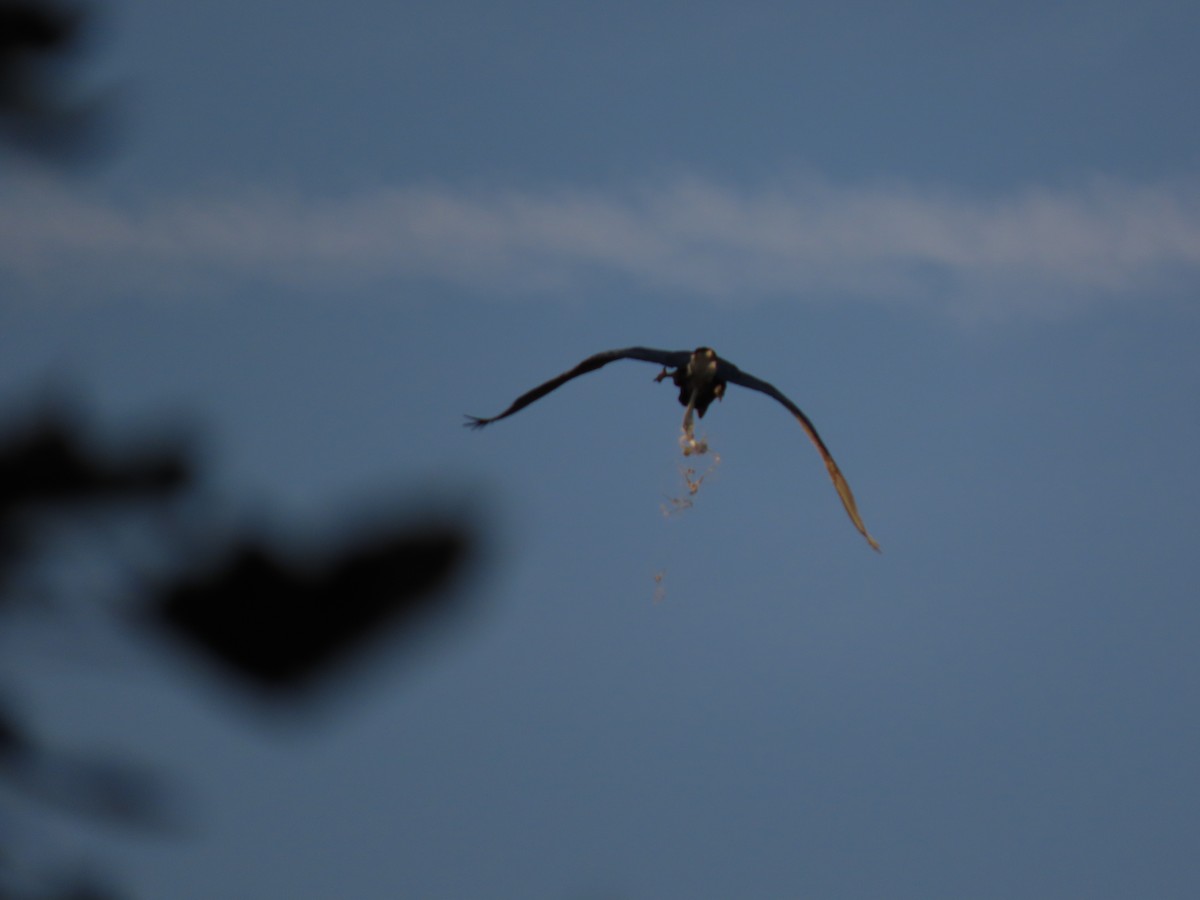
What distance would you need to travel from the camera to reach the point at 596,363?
1563cm

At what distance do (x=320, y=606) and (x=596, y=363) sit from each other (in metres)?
11.0

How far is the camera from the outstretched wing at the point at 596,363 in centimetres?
1544

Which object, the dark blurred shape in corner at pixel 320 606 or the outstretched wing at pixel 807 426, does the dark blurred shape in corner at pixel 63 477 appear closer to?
the dark blurred shape in corner at pixel 320 606

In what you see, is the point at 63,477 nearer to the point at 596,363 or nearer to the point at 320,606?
the point at 320,606

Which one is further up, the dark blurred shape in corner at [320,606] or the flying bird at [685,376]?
the flying bird at [685,376]

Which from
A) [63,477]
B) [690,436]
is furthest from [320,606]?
[690,436]

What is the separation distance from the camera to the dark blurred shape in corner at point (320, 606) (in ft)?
15.6

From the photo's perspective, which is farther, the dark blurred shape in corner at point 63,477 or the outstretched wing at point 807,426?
the outstretched wing at point 807,426

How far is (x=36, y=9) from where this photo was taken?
6.52 m

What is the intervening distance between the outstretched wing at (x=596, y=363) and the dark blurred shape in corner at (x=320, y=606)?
1055cm

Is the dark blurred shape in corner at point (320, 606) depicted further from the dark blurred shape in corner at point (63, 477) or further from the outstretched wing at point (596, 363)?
the outstretched wing at point (596, 363)

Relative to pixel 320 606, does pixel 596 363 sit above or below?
above

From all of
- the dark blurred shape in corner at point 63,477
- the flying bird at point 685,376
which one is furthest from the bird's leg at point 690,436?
the dark blurred shape in corner at point 63,477

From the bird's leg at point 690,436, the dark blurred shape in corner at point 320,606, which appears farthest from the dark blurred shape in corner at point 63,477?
the bird's leg at point 690,436
